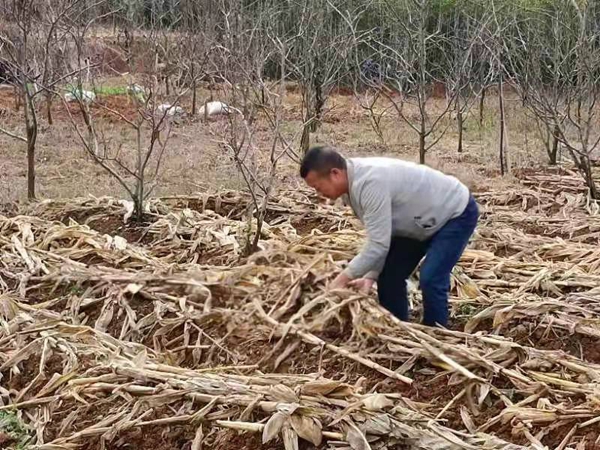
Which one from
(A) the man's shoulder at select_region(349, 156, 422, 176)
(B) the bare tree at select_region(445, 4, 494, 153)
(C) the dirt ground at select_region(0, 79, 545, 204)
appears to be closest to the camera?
(A) the man's shoulder at select_region(349, 156, 422, 176)

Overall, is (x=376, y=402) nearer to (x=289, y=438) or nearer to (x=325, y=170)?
(x=289, y=438)

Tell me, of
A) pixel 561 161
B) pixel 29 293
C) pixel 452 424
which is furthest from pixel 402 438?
pixel 561 161

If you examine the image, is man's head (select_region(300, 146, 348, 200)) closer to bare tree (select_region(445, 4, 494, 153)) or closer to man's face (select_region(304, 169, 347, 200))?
man's face (select_region(304, 169, 347, 200))

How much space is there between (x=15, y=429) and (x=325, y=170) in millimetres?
1716

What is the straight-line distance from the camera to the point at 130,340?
4.27 meters

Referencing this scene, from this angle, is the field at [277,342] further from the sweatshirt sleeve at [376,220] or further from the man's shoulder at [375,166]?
the man's shoulder at [375,166]

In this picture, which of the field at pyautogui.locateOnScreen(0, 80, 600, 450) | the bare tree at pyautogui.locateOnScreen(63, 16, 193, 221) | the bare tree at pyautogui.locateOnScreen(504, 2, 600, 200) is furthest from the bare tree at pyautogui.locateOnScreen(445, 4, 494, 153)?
the field at pyautogui.locateOnScreen(0, 80, 600, 450)

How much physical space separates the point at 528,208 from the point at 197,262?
137 inches

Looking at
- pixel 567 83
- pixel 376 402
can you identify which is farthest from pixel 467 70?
pixel 376 402

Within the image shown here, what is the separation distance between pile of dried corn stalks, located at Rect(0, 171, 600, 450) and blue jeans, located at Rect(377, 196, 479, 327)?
12 centimetres

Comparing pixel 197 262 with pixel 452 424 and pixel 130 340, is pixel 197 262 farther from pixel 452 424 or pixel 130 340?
pixel 452 424

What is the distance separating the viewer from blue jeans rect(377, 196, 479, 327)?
3.76 meters

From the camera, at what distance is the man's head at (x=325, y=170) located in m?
3.37

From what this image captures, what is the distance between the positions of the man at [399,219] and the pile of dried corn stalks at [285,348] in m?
0.17
